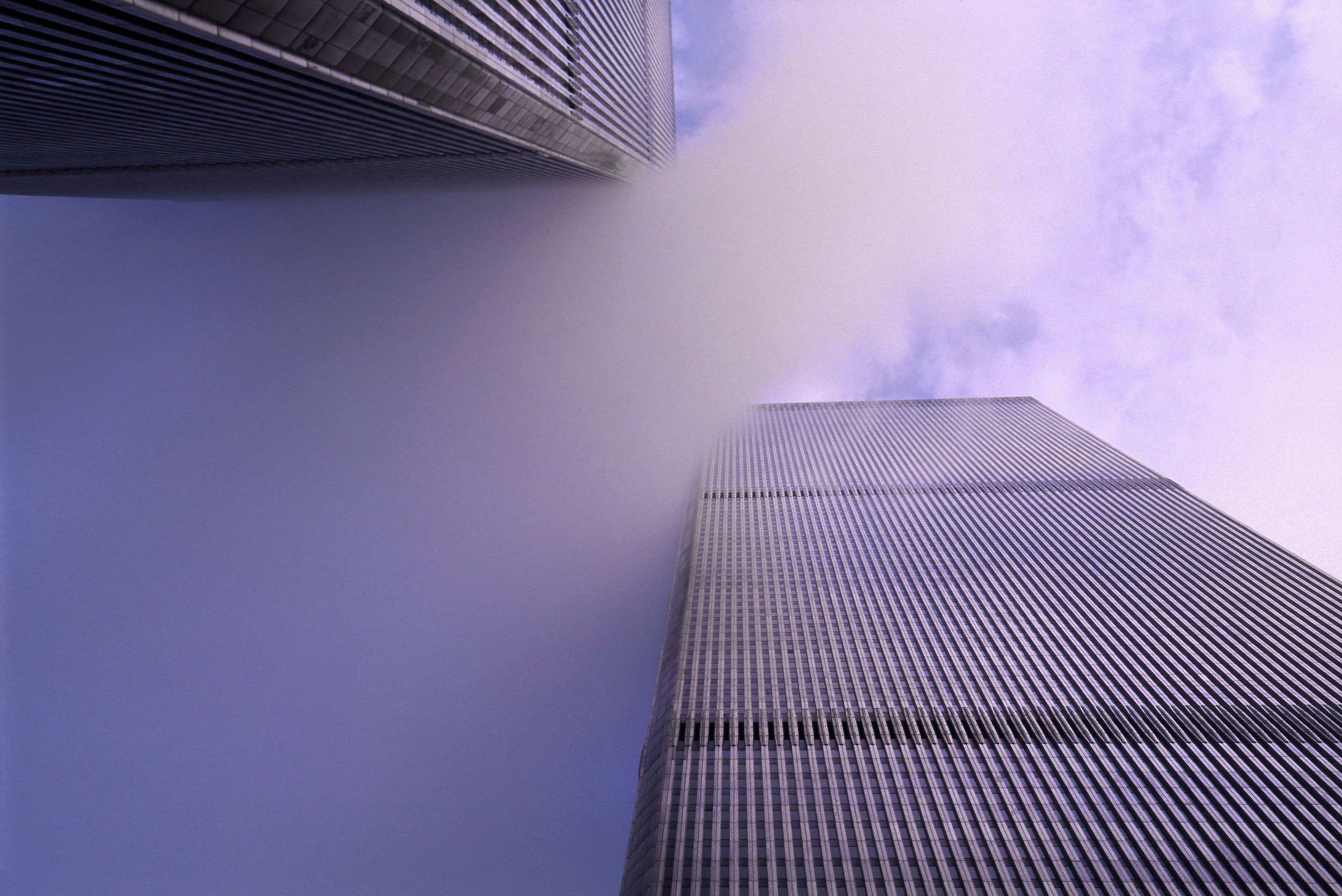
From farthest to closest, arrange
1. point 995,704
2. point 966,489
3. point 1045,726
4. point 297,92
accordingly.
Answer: point 966,489 → point 995,704 → point 1045,726 → point 297,92

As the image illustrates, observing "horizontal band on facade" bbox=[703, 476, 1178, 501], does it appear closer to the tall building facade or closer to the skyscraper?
the skyscraper

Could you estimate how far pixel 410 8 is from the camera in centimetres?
3500

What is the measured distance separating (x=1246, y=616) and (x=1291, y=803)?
138ft

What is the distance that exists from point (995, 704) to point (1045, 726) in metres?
5.34

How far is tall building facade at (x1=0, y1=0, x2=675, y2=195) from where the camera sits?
28922 millimetres

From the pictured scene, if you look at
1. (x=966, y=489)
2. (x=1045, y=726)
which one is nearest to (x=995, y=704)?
(x=1045, y=726)

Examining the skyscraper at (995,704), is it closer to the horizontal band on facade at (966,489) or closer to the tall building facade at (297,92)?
the horizontal band on facade at (966,489)

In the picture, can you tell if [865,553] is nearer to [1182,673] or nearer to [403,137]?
[1182,673]

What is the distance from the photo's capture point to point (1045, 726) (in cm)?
7375

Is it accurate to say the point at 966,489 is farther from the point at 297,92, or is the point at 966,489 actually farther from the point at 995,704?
the point at 297,92

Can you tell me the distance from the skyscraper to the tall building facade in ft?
189

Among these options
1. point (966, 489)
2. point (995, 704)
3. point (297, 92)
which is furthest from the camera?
point (966, 489)

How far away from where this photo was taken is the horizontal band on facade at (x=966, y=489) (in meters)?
145

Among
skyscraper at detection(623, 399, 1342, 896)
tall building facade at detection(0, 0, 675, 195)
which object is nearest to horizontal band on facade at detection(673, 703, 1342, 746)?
skyscraper at detection(623, 399, 1342, 896)
